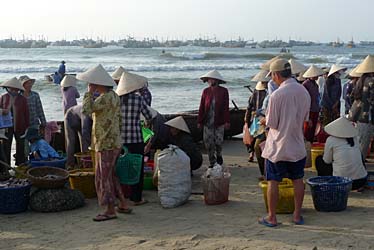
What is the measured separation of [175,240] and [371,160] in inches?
196

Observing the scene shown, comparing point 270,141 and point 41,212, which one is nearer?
point 270,141

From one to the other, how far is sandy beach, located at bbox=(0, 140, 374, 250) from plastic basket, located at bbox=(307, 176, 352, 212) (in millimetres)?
86

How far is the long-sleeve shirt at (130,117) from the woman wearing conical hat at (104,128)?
0.43m

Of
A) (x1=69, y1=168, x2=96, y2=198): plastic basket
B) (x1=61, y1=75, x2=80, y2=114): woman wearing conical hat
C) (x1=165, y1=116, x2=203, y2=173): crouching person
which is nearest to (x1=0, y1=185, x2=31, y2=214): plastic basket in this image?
(x1=69, y1=168, x2=96, y2=198): plastic basket

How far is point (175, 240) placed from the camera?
5441mm

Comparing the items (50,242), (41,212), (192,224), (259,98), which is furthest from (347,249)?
(259,98)

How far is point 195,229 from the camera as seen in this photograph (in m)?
5.78

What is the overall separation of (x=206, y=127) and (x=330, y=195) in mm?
2418

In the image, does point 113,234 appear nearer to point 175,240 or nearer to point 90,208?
point 175,240

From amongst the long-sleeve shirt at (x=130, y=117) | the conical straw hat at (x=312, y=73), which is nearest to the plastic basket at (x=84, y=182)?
the long-sleeve shirt at (x=130, y=117)

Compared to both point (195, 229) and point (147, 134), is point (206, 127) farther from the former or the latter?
point (195, 229)

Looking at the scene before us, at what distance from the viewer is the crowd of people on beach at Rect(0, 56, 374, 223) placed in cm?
558

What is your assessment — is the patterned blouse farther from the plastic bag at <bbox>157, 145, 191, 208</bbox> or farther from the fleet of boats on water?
the fleet of boats on water

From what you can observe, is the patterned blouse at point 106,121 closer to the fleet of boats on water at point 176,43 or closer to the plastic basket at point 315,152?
the plastic basket at point 315,152
